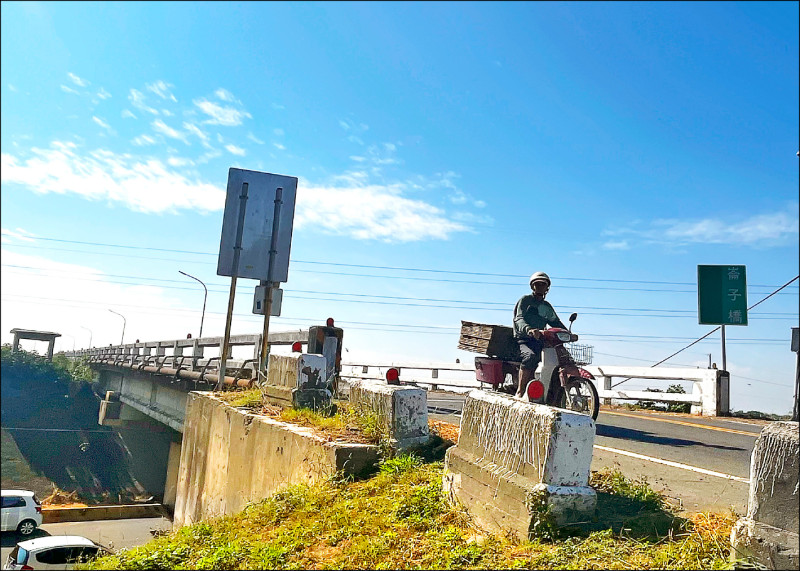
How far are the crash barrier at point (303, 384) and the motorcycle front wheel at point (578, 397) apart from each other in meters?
2.91

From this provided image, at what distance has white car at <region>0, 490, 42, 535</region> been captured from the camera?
1323cm

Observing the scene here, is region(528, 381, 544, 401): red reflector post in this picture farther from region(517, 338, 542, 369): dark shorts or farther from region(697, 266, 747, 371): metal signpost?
region(697, 266, 747, 371): metal signpost

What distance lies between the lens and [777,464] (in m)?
2.65

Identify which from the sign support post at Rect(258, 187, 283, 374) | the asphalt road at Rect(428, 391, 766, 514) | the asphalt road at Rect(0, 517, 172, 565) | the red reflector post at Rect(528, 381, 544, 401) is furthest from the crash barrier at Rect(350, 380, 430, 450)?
the asphalt road at Rect(0, 517, 172, 565)

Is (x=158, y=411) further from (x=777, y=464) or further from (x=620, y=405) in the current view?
(x=777, y=464)

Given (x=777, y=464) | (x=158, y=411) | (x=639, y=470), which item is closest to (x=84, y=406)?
(x=158, y=411)

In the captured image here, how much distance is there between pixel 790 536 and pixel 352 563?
2317 millimetres

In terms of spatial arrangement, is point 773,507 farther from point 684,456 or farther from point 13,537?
point 13,537

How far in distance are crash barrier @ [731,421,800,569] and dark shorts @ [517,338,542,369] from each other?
11.1 ft

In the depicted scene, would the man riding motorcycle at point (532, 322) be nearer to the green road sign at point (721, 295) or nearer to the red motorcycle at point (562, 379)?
the red motorcycle at point (562, 379)

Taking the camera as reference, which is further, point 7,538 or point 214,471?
point 7,538

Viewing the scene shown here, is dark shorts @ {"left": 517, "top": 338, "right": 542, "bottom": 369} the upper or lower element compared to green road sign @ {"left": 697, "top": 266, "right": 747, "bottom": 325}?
lower

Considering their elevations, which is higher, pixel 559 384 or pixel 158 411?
pixel 559 384

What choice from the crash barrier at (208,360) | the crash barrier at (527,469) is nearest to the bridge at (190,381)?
the crash barrier at (208,360)
